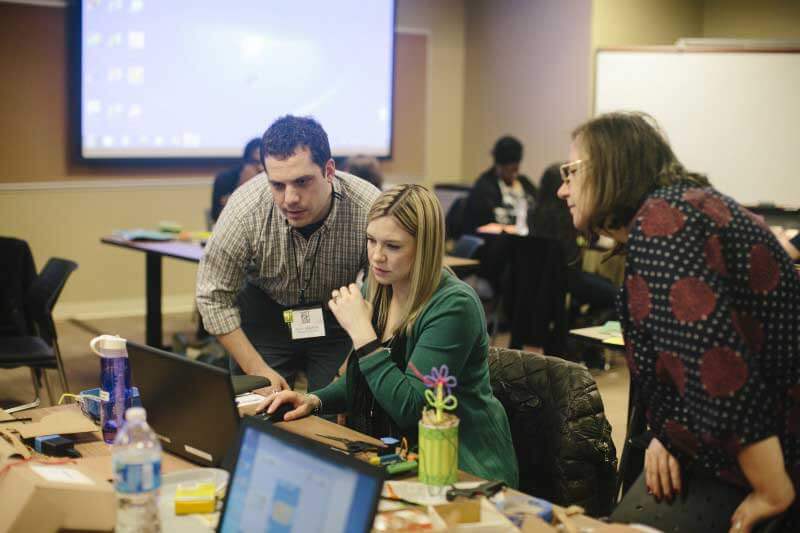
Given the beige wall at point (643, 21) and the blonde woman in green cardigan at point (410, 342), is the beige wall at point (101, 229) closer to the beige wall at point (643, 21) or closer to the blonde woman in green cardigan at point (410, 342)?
the beige wall at point (643, 21)

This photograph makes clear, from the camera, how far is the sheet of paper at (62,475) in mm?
1675

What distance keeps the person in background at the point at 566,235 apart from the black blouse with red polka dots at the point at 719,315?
3406 millimetres

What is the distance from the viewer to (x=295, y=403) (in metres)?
2.34

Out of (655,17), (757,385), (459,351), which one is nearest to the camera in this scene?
(757,385)

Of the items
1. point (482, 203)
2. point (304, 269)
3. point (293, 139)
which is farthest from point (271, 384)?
point (482, 203)

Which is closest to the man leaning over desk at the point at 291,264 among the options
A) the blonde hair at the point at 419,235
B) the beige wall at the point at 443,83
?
the blonde hair at the point at 419,235

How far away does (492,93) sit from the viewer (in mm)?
8742

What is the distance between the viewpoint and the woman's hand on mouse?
2.31 m

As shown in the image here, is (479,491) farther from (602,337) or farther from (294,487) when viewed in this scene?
(602,337)

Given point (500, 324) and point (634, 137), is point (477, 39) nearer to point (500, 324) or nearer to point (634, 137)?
point (500, 324)

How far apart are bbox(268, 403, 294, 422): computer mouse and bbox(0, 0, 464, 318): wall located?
199 inches

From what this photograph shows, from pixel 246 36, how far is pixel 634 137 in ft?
20.4

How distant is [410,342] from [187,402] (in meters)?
0.55

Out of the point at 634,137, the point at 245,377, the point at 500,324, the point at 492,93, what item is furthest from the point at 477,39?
the point at 634,137
